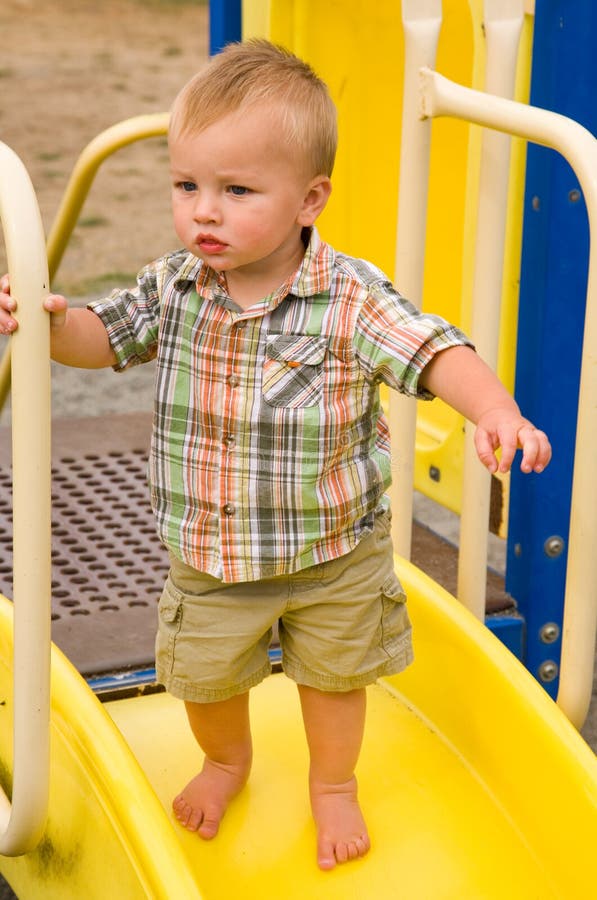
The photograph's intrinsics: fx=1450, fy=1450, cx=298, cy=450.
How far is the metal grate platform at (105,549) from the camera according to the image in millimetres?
2293

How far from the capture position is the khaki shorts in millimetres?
1636

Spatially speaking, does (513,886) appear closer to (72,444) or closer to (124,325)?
(124,325)

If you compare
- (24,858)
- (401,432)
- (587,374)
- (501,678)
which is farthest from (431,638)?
(24,858)

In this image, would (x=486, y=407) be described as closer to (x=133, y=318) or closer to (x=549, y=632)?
(x=133, y=318)

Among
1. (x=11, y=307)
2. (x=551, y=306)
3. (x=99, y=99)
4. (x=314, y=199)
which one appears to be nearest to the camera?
(x=11, y=307)

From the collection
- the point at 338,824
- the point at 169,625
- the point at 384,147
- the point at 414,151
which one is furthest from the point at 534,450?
the point at 384,147

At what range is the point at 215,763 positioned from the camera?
5.95 feet

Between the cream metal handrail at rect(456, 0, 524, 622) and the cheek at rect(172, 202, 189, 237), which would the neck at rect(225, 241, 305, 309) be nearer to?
the cheek at rect(172, 202, 189, 237)

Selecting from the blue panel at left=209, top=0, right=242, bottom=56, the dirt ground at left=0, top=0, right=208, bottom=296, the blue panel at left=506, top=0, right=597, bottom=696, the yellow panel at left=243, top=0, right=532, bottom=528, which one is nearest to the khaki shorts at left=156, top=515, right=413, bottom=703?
the blue panel at left=506, top=0, right=597, bottom=696

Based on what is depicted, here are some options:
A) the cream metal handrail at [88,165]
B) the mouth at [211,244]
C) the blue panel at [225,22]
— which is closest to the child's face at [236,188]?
the mouth at [211,244]

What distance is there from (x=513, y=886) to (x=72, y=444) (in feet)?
5.35

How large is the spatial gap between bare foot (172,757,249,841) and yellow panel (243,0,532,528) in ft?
3.48

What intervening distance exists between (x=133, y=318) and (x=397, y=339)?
0.31 metres

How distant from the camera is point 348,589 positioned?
1650 mm
